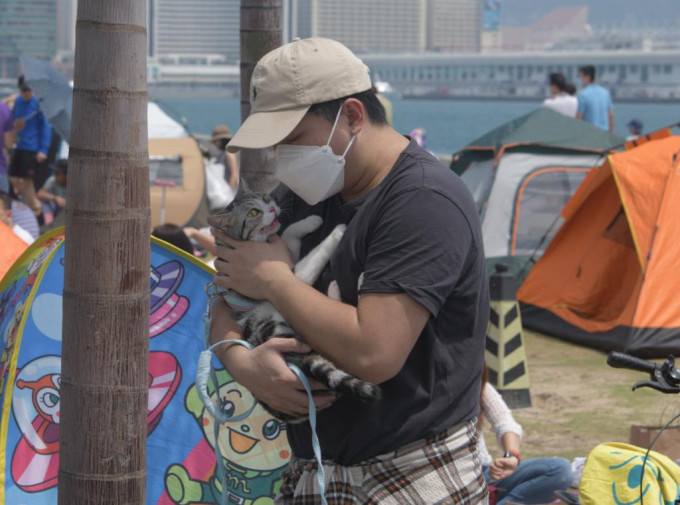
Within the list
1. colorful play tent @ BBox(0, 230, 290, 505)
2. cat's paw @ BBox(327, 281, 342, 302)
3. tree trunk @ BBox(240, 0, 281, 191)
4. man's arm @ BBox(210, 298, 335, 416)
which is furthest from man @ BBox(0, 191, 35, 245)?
cat's paw @ BBox(327, 281, 342, 302)

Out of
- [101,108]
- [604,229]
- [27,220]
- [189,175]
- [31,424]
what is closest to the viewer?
[101,108]

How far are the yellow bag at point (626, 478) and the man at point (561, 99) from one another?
898 cm

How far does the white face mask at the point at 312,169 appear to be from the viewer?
225cm

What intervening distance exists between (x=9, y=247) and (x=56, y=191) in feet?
A: 22.6

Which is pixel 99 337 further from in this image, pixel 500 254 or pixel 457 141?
pixel 457 141

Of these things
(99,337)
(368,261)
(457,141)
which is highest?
(368,261)

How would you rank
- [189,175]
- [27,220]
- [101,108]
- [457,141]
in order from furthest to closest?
[457,141] → [189,175] → [27,220] → [101,108]

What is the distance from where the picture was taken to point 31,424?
376cm

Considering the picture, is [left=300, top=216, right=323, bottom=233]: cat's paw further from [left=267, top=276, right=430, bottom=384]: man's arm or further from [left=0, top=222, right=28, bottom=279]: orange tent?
[left=0, top=222, right=28, bottom=279]: orange tent

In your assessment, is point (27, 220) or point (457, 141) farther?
point (457, 141)

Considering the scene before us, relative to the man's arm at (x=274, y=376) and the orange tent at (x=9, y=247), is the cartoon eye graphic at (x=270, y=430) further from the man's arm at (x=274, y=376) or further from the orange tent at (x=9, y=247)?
the orange tent at (x=9, y=247)

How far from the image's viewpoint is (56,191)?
41.2 ft

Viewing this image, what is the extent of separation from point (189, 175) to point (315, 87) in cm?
1149

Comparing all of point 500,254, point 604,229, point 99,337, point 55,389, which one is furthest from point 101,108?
point 500,254
